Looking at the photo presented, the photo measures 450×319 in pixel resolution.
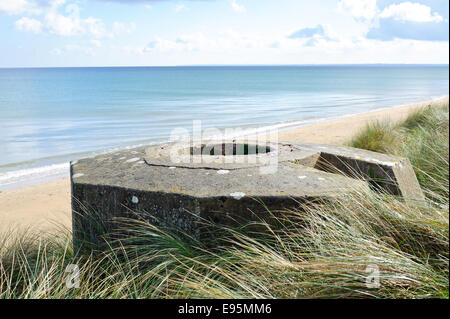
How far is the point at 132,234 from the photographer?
2912 millimetres

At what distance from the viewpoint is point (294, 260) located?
2.54 meters

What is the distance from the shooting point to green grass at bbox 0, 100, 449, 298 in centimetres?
211

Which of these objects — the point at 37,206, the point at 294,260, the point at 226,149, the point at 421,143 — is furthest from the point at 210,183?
the point at 37,206

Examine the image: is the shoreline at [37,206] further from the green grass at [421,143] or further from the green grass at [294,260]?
the green grass at [421,143]

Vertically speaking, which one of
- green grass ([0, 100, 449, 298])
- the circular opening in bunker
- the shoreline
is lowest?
the shoreline

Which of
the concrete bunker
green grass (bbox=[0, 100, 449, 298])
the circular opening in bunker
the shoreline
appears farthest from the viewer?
the shoreline

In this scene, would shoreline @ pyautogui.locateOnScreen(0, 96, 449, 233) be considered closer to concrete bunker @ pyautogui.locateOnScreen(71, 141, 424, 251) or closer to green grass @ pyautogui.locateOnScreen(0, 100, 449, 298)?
concrete bunker @ pyautogui.locateOnScreen(71, 141, 424, 251)

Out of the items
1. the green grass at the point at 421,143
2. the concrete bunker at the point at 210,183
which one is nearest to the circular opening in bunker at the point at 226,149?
the concrete bunker at the point at 210,183

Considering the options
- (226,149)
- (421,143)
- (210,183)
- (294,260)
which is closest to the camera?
(294,260)

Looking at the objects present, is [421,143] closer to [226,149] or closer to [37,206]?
[226,149]

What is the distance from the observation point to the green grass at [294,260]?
211cm

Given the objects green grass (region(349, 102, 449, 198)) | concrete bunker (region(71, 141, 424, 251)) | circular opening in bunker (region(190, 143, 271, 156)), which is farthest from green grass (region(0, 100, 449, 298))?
circular opening in bunker (region(190, 143, 271, 156))

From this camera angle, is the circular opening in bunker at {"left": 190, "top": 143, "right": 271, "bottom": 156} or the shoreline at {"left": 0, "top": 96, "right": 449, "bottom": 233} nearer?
the circular opening in bunker at {"left": 190, "top": 143, "right": 271, "bottom": 156}
